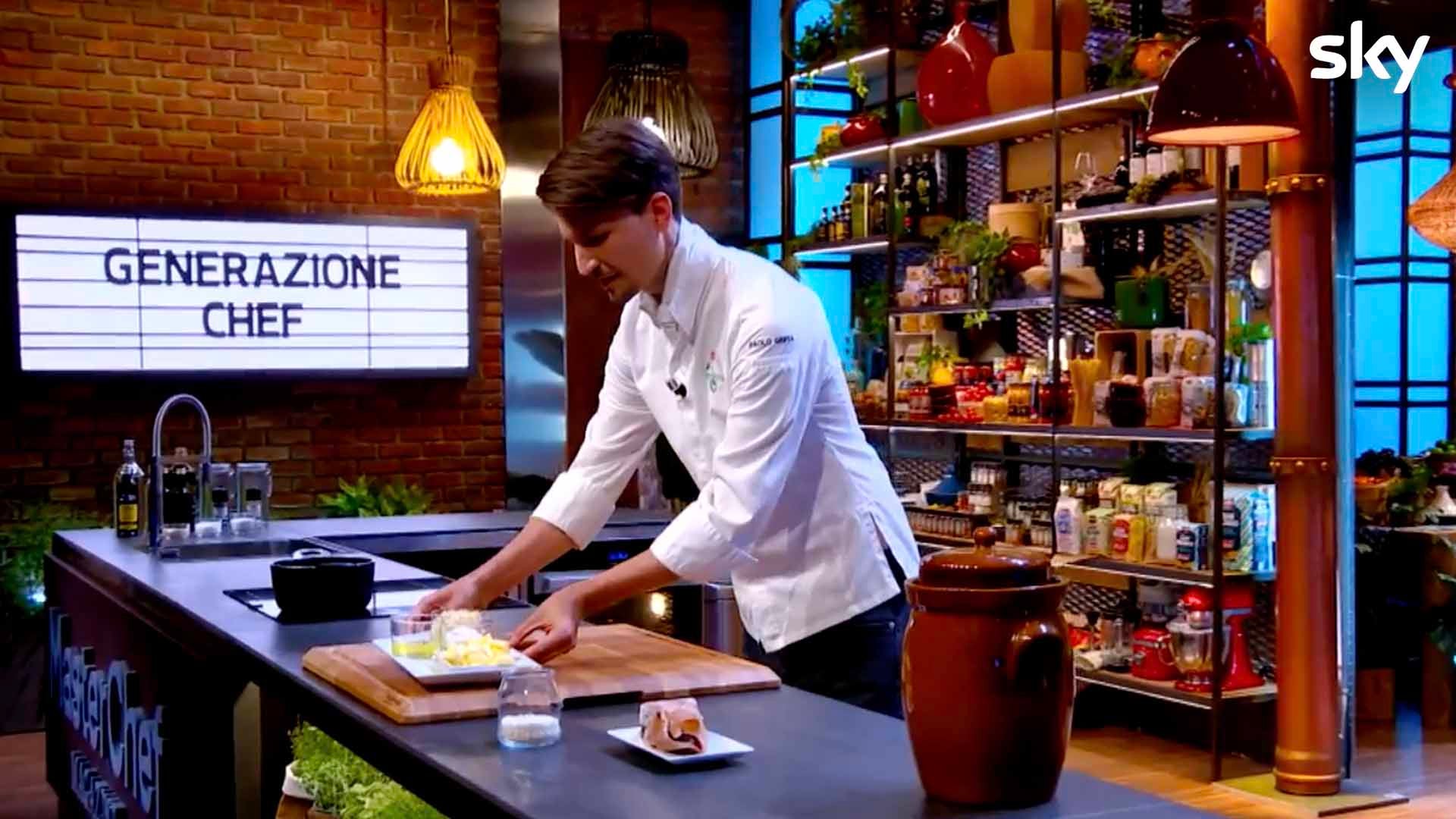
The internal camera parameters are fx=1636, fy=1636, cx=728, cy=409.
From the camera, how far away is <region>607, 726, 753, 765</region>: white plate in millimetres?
1713

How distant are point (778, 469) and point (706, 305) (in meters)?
0.32

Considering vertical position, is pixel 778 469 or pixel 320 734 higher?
pixel 778 469

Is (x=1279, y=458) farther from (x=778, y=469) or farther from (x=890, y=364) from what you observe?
(x=778, y=469)

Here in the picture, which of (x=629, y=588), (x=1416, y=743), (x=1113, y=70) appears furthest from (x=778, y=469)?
(x=1416, y=743)

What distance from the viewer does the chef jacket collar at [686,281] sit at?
2424 mm

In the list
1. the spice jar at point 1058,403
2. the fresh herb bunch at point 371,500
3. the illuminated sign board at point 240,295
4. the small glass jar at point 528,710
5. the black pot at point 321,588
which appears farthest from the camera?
the fresh herb bunch at point 371,500

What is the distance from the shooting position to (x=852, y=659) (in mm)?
2473

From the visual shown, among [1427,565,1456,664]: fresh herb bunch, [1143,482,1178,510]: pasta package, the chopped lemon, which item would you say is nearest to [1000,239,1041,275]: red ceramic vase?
[1143,482,1178,510]: pasta package

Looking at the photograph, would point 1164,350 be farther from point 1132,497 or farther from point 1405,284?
point 1405,284

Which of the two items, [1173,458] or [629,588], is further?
[1173,458]

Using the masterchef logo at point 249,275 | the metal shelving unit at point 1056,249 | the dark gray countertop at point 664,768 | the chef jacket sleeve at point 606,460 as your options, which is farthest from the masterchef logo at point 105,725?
the metal shelving unit at point 1056,249

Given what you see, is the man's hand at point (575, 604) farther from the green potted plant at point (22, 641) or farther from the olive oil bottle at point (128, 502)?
the green potted plant at point (22, 641)

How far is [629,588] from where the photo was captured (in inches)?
88.0

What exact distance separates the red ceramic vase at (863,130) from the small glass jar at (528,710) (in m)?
5.14
